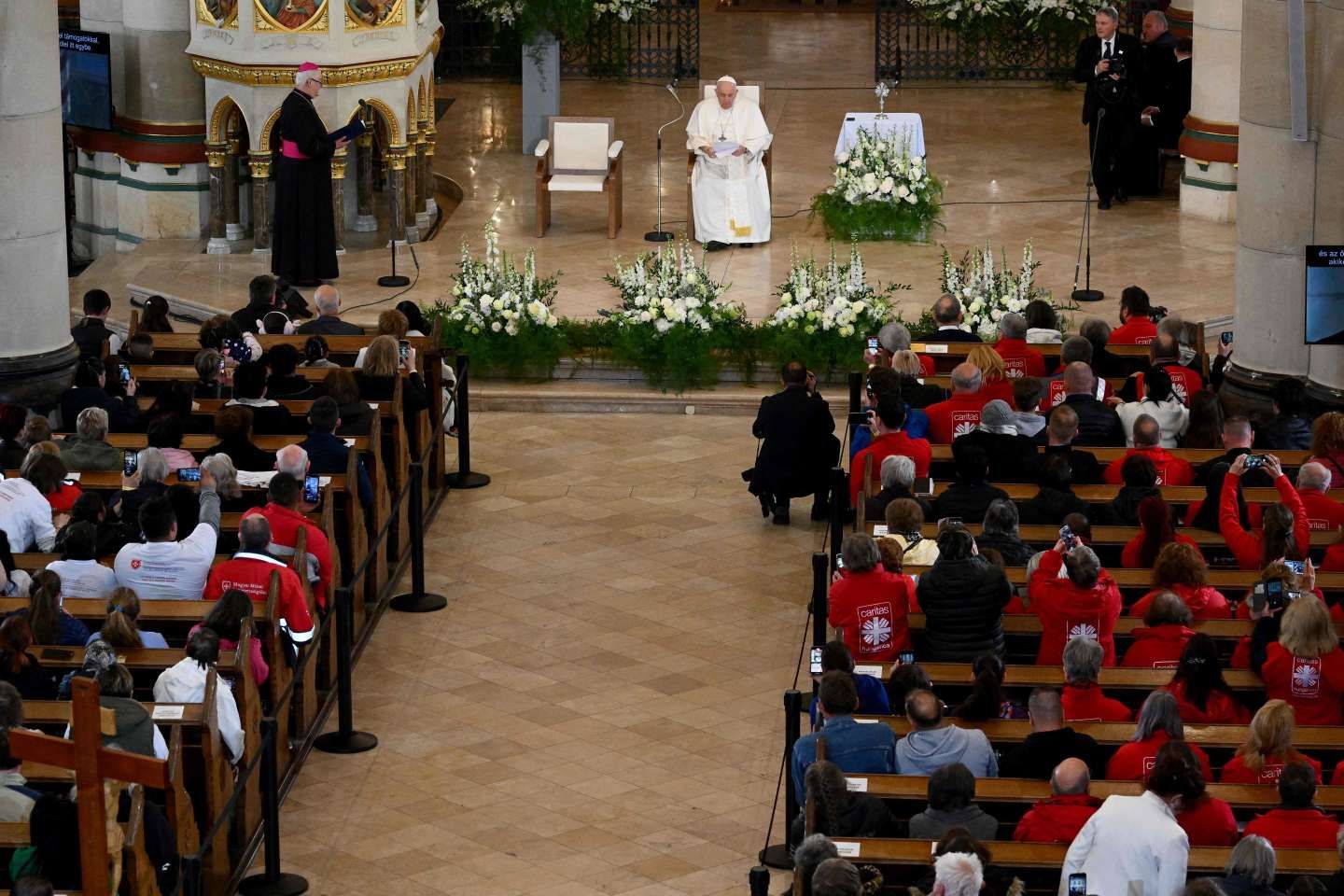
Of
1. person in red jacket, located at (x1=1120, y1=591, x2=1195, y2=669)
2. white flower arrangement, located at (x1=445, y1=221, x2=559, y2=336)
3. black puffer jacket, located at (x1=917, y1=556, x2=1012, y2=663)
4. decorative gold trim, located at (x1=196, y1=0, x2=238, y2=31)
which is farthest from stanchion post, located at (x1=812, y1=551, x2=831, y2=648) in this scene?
decorative gold trim, located at (x1=196, y1=0, x2=238, y2=31)

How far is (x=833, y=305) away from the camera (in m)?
15.7

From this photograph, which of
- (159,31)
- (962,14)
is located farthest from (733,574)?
(962,14)

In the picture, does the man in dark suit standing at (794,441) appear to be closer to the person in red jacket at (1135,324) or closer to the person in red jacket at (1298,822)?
the person in red jacket at (1135,324)

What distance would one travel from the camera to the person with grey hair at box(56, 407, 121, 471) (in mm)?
11750

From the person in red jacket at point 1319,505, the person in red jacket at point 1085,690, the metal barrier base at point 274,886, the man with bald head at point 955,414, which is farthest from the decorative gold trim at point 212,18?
the person in red jacket at point 1085,690

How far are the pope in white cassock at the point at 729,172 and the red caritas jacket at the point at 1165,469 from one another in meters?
7.04

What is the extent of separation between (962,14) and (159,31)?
851cm

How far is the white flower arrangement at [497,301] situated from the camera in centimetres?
1583

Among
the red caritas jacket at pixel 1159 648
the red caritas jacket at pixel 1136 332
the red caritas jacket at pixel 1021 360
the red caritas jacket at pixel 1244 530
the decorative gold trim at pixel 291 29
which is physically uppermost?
the decorative gold trim at pixel 291 29

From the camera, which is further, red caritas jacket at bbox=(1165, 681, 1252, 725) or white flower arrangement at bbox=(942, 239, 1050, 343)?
white flower arrangement at bbox=(942, 239, 1050, 343)

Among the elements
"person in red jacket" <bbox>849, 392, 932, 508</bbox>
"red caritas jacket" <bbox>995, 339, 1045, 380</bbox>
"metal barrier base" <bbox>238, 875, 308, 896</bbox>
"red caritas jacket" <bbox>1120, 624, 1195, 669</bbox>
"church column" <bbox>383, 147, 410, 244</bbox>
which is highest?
"church column" <bbox>383, 147, 410, 244</bbox>

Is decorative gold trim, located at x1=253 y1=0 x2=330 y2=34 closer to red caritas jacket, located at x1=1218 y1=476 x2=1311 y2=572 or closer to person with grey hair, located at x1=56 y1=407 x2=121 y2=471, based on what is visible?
person with grey hair, located at x1=56 y1=407 x2=121 y2=471

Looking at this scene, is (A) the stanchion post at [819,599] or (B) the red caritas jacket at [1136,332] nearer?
(A) the stanchion post at [819,599]

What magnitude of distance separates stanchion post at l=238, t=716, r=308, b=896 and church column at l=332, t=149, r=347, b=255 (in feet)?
28.7
